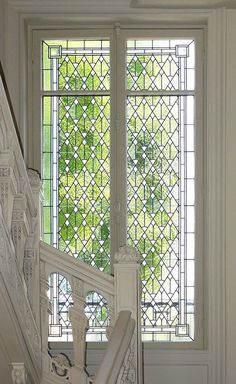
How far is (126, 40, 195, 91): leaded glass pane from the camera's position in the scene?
5.49 metres

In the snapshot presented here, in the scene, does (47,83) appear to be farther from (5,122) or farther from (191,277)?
(5,122)

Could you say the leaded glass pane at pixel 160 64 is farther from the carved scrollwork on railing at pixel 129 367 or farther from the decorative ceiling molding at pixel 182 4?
the carved scrollwork on railing at pixel 129 367

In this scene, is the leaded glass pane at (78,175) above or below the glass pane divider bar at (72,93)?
below

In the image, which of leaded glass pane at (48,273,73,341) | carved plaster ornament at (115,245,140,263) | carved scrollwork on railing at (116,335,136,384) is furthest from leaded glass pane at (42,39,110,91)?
carved scrollwork on railing at (116,335,136,384)

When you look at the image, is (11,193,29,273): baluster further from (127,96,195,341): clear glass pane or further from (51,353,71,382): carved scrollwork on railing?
(127,96,195,341): clear glass pane

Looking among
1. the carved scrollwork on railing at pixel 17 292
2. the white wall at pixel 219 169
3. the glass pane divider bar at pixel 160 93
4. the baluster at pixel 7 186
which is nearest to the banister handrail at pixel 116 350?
the carved scrollwork on railing at pixel 17 292

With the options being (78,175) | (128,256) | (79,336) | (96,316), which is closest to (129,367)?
(79,336)

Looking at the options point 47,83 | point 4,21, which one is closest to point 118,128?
point 47,83

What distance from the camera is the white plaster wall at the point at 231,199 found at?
17.4 ft

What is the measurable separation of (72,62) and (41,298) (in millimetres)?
1948

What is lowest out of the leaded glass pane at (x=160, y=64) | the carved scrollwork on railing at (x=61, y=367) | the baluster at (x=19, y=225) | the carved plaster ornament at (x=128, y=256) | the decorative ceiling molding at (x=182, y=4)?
the carved scrollwork on railing at (x=61, y=367)

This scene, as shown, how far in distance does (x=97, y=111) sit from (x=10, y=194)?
2186mm

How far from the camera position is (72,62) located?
550cm

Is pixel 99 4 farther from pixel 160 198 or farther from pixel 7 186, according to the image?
pixel 7 186
